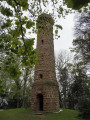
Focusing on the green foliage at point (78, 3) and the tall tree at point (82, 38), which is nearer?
the green foliage at point (78, 3)

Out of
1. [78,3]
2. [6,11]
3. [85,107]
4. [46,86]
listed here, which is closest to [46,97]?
[46,86]

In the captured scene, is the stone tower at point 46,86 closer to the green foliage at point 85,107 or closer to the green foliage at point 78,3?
the green foliage at point 85,107

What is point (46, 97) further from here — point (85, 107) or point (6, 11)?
point (6, 11)

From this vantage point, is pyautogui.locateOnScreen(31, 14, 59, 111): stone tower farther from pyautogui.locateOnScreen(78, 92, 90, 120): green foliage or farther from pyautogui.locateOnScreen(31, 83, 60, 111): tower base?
pyautogui.locateOnScreen(78, 92, 90, 120): green foliage

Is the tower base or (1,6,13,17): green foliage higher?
(1,6,13,17): green foliage

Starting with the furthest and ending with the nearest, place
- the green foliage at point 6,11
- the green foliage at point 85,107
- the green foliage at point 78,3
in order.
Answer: the green foliage at point 85,107 < the green foliage at point 6,11 < the green foliage at point 78,3

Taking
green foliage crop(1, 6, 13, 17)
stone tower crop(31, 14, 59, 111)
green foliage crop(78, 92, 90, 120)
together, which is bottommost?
green foliage crop(78, 92, 90, 120)

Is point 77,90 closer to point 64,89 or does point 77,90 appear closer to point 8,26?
point 64,89

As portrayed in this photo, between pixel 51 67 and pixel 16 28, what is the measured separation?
10.0 m

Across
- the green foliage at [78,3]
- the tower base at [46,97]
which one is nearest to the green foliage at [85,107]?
the tower base at [46,97]

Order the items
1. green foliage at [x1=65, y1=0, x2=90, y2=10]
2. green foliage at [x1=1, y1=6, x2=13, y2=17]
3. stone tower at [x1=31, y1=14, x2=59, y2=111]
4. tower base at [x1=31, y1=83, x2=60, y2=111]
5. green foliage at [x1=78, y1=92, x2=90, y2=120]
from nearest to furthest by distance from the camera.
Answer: green foliage at [x1=65, y1=0, x2=90, y2=10]
green foliage at [x1=1, y1=6, x2=13, y2=17]
green foliage at [x1=78, y1=92, x2=90, y2=120]
tower base at [x1=31, y1=83, x2=60, y2=111]
stone tower at [x1=31, y1=14, x2=59, y2=111]

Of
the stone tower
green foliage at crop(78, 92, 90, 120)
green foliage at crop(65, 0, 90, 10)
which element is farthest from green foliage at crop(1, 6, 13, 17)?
green foliage at crop(78, 92, 90, 120)

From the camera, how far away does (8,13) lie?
146 inches

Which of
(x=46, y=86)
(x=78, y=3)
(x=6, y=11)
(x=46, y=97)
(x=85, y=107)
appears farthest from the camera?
(x=46, y=86)
